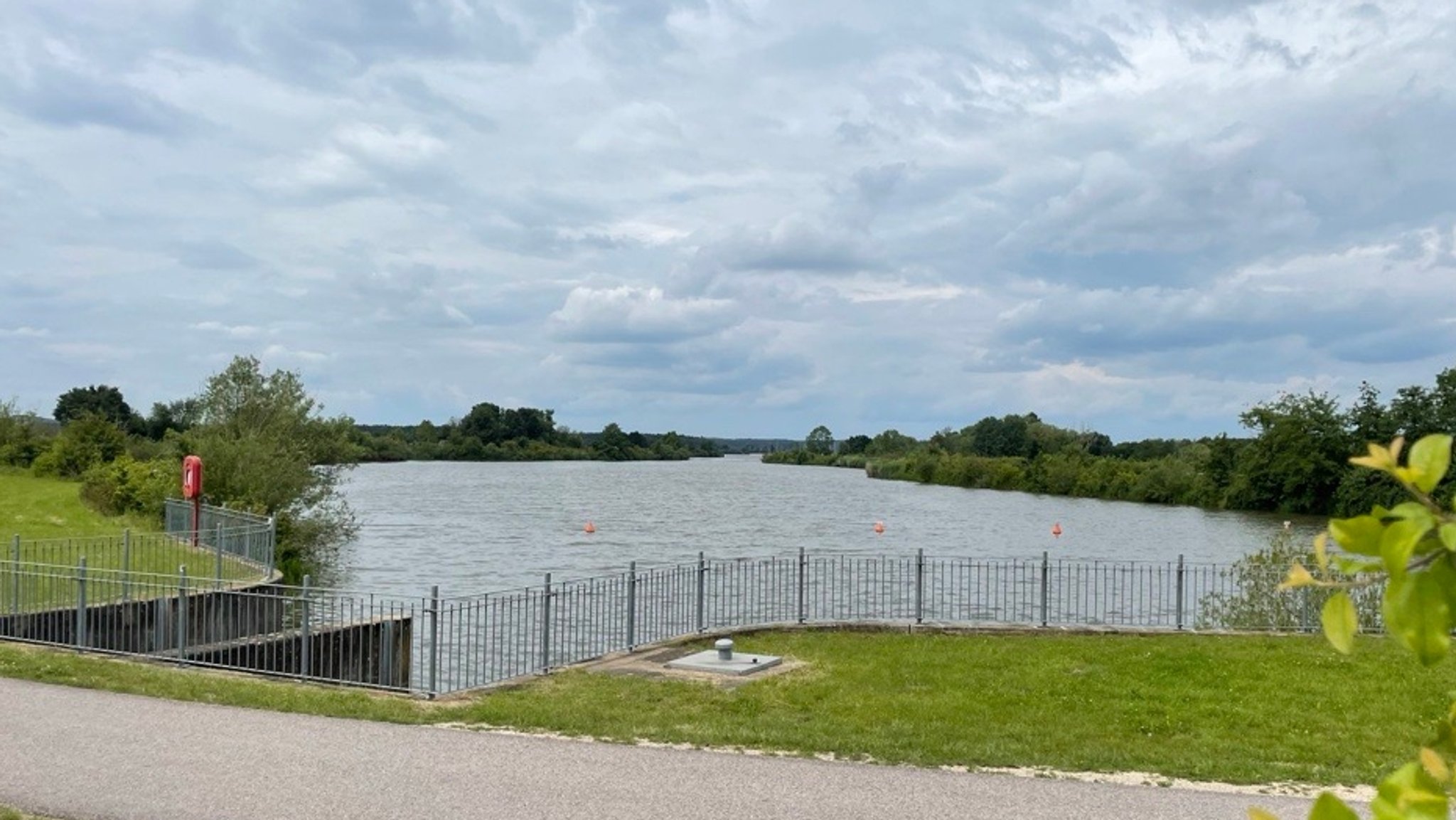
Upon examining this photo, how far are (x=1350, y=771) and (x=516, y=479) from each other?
92.8m

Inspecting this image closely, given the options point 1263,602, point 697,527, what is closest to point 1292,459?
point 697,527

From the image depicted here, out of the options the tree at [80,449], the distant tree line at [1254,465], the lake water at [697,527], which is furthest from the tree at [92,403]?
the distant tree line at [1254,465]

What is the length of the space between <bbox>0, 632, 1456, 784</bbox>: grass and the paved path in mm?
715

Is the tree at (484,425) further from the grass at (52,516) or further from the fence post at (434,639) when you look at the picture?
the fence post at (434,639)

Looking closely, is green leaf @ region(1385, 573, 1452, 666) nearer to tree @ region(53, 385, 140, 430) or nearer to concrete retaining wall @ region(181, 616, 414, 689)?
concrete retaining wall @ region(181, 616, 414, 689)

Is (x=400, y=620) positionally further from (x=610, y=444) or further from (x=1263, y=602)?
(x=610, y=444)

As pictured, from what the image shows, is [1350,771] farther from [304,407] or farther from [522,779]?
[304,407]

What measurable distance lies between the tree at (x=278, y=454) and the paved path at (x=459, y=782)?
24.2m

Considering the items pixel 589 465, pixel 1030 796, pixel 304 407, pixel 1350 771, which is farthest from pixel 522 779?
pixel 589 465

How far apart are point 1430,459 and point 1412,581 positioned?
0.12 meters

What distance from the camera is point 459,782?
962cm

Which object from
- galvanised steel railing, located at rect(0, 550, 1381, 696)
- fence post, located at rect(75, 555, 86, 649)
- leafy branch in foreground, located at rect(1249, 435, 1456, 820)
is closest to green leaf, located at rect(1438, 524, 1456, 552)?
leafy branch in foreground, located at rect(1249, 435, 1456, 820)

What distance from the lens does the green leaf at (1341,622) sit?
1.37m

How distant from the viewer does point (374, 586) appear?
3269 centimetres
